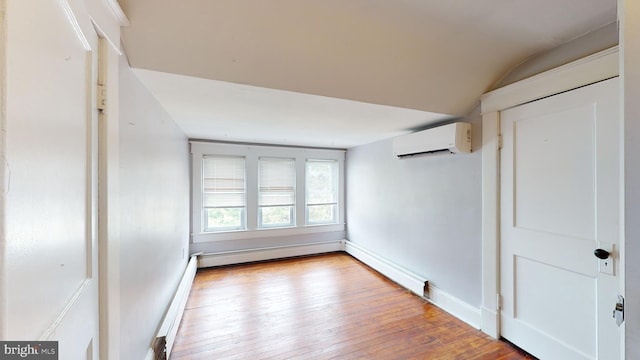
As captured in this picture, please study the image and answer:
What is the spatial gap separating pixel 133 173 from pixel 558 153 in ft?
9.03

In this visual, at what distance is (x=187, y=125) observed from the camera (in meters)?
2.77

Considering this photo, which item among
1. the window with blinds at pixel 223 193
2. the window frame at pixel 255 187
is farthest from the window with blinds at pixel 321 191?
the window with blinds at pixel 223 193

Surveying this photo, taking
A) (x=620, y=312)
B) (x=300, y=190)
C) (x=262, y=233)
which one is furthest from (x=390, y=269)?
(x=620, y=312)

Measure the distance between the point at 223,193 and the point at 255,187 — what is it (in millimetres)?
528

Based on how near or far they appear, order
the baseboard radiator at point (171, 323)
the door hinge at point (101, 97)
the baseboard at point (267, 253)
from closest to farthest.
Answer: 1. the door hinge at point (101, 97)
2. the baseboard radiator at point (171, 323)
3. the baseboard at point (267, 253)

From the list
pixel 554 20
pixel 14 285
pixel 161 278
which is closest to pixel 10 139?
pixel 14 285

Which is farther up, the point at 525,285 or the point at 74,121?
the point at 74,121

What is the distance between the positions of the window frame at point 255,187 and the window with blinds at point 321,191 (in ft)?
0.27

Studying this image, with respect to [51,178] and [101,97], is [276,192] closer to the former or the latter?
[101,97]

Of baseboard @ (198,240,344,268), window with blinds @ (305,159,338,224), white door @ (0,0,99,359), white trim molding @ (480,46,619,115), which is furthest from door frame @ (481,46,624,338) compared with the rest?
window with blinds @ (305,159,338,224)

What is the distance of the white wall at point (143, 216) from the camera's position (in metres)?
1.19

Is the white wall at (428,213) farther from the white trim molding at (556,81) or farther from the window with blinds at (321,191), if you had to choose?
the window with blinds at (321,191)

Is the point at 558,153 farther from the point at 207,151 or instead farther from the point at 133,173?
the point at 207,151

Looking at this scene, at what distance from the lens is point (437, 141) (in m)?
2.42
